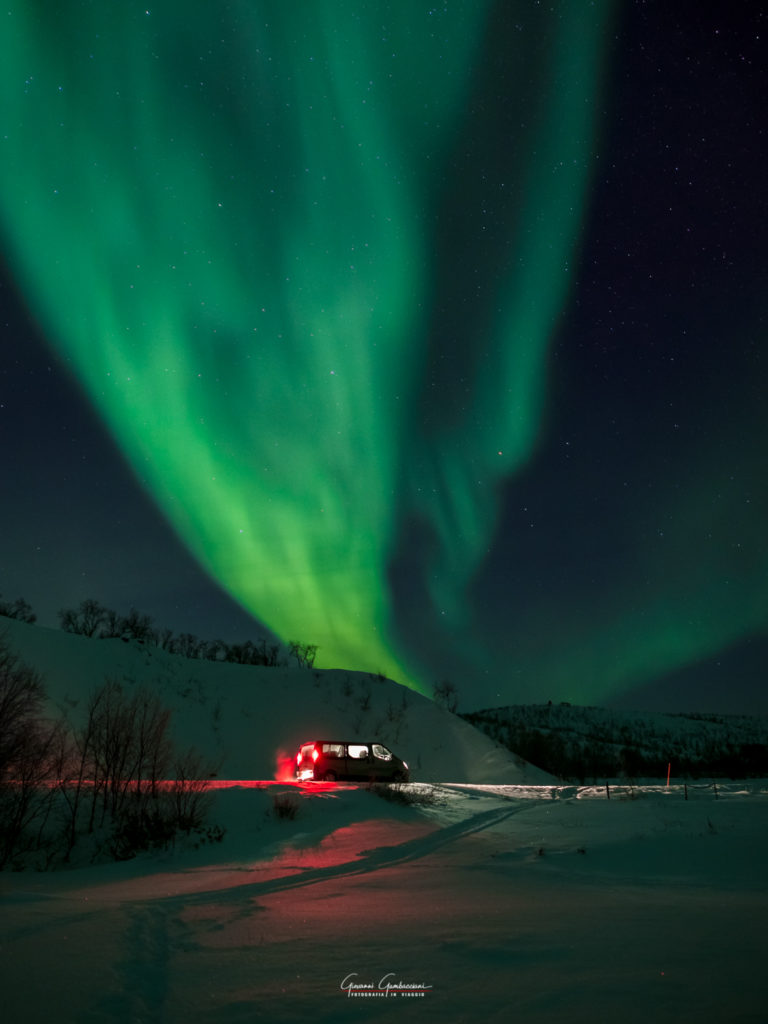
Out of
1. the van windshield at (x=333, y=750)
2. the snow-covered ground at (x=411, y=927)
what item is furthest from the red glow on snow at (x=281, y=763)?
the snow-covered ground at (x=411, y=927)

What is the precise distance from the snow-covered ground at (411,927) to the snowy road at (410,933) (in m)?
Result: 0.02

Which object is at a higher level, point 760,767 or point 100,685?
point 100,685

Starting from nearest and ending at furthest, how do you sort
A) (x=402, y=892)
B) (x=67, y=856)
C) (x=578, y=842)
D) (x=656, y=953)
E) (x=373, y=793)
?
(x=656, y=953) < (x=402, y=892) < (x=578, y=842) < (x=67, y=856) < (x=373, y=793)

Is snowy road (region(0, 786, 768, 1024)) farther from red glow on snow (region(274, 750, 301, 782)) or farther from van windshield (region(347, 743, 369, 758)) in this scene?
red glow on snow (region(274, 750, 301, 782))

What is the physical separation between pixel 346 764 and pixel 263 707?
25.3 meters

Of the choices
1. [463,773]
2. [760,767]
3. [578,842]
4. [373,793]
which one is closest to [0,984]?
[578,842]

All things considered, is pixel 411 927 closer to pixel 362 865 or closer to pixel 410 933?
pixel 410 933

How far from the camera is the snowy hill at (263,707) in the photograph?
137 feet

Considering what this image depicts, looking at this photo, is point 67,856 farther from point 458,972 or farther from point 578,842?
point 458,972

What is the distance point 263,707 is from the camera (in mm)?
48531

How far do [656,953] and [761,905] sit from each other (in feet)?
9.25

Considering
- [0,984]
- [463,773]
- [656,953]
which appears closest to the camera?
[0,984]

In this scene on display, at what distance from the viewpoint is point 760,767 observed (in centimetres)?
5034

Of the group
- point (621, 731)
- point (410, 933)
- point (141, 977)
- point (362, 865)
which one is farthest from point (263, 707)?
point (621, 731)
